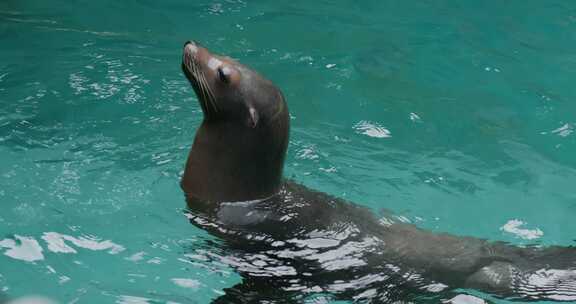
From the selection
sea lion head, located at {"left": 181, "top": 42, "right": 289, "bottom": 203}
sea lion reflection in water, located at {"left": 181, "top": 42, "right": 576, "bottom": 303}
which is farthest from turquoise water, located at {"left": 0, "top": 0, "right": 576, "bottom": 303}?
sea lion head, located at {"left": 181, "top": 42, "right": 289, "bottom": 203}

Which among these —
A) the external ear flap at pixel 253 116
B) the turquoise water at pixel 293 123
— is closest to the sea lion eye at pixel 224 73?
the external ear flap at pixel 253 116

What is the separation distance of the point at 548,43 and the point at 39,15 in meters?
6.13

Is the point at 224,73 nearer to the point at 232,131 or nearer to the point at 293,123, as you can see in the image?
the point at 232,131

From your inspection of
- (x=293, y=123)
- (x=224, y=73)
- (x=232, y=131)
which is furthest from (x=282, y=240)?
(x=293, y=123)

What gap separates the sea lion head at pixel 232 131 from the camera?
14.5 ft

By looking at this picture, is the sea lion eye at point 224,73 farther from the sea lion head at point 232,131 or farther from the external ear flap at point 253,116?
the external ear flap at point 253,116

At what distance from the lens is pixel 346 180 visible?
5.93 m

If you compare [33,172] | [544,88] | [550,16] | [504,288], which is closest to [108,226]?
[33,172]

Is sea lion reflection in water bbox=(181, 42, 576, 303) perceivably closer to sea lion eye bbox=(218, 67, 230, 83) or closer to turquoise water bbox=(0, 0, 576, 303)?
sea lion eye bbox=(218, 67, 230, 83)

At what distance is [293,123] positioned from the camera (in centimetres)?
661

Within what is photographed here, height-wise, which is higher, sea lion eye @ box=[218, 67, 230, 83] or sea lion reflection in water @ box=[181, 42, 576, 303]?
sea lion eye @ box=[218, 67, 230, 83]

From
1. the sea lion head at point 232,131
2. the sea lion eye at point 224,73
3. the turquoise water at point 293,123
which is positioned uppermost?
the sea lion eye at point 224,73

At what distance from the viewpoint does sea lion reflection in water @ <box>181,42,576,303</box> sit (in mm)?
4395

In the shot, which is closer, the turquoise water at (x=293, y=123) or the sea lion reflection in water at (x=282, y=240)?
the sea lion reflection in water at (x=282, y=240)
